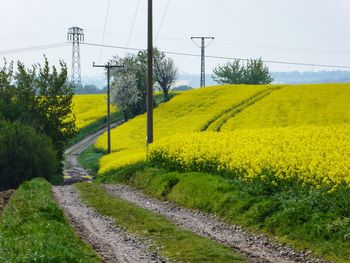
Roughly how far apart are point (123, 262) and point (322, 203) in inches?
218

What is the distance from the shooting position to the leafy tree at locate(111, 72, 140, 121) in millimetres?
94375

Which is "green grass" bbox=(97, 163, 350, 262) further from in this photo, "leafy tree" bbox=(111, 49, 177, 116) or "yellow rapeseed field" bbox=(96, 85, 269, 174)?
"leafy tree" bbox=(111, 49, 177, 116)

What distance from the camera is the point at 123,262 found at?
1312 cm

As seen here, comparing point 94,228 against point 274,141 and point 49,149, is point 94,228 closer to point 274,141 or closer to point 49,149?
point 274,141

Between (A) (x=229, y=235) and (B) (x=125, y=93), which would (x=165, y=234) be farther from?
(B) (x=125, y=93)

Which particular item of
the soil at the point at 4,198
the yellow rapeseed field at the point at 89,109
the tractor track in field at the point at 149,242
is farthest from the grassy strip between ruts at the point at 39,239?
the yellow rapeseed field at the point at 89,109

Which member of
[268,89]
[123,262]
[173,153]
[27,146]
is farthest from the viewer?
[268,89]

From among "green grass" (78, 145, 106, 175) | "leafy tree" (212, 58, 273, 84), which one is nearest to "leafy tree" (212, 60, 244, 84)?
"leafy tree" (212, 58, 273, 84)

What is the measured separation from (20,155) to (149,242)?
28.4 metres

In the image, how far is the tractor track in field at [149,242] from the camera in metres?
13.5

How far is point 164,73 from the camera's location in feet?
350

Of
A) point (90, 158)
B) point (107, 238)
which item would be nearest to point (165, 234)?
point (107, 238)

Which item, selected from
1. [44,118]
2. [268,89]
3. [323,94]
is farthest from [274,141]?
[268,89]

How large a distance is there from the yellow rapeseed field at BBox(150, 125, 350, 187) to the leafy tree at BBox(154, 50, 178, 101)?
2911 inches
